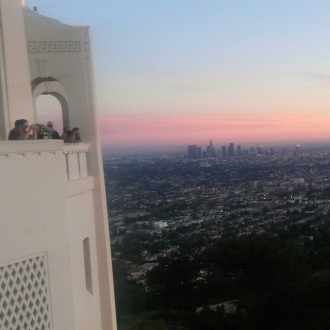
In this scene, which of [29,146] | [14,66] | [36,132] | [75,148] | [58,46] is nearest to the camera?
[29,146]

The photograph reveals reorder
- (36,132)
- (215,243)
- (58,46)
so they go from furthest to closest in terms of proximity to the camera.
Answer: (215,243), (58,46), (36,132)

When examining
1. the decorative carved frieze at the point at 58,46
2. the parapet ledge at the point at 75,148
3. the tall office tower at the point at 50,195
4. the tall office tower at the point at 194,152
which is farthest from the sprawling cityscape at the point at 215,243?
the decorative carved frieze at the point at 58,46

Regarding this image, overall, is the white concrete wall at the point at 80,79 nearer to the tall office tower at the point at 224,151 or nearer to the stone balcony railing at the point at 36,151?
the stone balcony railing at the point at 36,151

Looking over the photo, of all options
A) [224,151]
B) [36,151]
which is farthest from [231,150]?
[36,151]

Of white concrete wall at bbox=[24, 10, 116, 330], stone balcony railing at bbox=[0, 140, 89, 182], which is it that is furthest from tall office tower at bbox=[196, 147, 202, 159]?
stone balcony railing at bbox=[0, 140, 89, 182]

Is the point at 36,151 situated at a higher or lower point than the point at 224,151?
higher

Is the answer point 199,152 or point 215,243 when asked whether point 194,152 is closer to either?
point 199,152
